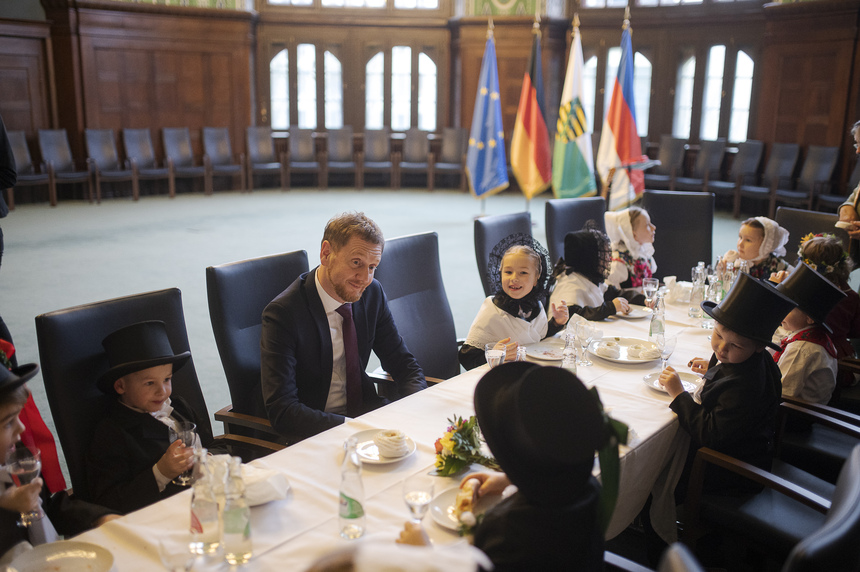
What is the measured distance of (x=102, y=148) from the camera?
10.9 metres

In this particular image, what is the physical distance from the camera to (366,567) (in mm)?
881

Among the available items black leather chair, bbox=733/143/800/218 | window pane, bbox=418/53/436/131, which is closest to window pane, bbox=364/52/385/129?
window pane, bbox=418/53/436/131

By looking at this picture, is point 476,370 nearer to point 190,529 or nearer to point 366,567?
point 190,529

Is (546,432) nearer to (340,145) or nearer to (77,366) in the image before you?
(77,366)

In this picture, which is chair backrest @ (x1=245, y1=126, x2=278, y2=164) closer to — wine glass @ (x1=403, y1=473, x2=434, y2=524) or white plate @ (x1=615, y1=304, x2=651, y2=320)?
white plate @ (x1=615, y1=304, x2=651, y2=320)

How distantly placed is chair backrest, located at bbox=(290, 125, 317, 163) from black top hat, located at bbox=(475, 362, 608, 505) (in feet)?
38.7

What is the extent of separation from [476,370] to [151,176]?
387 inches

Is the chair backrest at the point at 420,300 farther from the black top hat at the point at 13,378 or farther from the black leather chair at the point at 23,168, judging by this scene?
the black leather chair at the point at 23,168

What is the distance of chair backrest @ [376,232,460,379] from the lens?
331 cm

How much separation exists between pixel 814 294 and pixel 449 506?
6.06 ft

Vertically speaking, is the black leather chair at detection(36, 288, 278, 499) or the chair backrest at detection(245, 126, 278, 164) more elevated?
the chair backrest at detection(245, 126, 278, 164)

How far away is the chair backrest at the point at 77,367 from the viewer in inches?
84.0

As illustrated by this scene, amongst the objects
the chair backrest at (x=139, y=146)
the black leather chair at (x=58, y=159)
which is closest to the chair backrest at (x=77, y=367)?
the black leather chair at (x=58, y=159)

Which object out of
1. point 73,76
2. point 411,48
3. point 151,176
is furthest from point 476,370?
point 411,48
